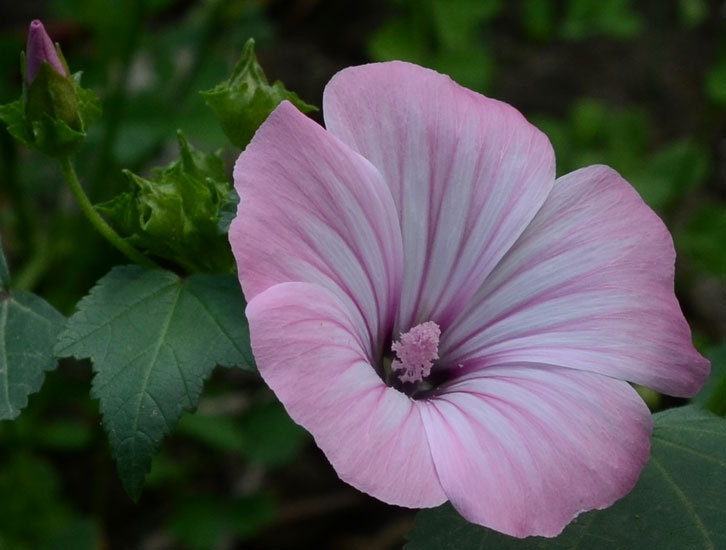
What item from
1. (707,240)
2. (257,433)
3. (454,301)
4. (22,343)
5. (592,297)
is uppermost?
(592,297)

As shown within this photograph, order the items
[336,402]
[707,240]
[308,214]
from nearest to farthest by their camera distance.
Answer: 1. [336,402]
2. [308,214]
3. [707,240]

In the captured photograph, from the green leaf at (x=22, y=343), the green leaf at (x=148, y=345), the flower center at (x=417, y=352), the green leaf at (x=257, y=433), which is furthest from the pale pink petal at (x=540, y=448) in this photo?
the green leaf at (x=257, y=433)

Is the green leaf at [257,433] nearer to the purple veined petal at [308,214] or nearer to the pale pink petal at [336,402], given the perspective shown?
the purple veined petal at [308,214]

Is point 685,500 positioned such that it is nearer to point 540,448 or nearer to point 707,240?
point 540,448

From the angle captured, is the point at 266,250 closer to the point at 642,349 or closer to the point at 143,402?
the point at 143,402

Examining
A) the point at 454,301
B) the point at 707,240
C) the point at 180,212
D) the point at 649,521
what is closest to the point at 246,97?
the point at 180,212

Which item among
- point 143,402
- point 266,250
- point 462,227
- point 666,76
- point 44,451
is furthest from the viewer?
point 666,76

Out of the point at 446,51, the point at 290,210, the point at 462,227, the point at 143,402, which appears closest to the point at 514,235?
the point at 462,227

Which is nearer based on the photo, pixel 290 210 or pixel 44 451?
pixel 290 210

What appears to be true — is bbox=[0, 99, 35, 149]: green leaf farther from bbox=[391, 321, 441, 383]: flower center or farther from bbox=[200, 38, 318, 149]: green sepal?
bbox=[391, 321, 441, 383]: flower center
